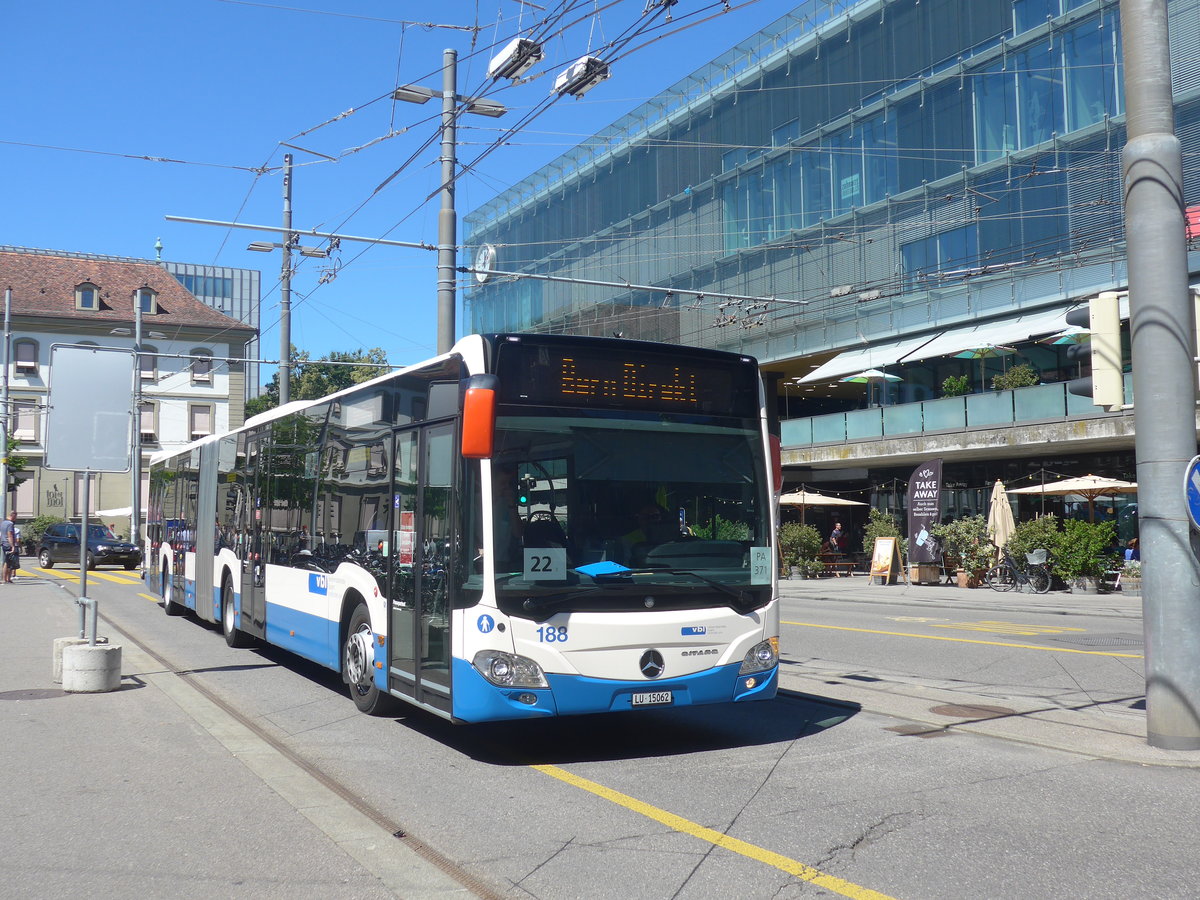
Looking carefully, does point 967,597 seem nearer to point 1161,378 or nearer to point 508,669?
point 1161,378

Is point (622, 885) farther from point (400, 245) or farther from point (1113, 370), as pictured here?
point (400, 245)

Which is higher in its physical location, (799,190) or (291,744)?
(799,190)

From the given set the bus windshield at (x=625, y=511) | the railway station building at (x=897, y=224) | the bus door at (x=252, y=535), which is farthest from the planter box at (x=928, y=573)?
the bus windshield at (x=625, y=511)

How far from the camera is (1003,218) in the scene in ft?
114

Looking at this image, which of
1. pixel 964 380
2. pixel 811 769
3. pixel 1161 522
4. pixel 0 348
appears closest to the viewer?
pixel 811 769

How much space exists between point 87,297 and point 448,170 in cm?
5985

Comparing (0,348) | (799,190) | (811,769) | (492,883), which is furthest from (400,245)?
(0,348)

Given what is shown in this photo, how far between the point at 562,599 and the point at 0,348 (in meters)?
66.8

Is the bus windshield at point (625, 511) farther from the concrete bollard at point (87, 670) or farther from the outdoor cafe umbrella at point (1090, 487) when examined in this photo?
the outdoor cafe umbrella at point (1090, 487)

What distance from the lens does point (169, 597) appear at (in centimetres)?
1991

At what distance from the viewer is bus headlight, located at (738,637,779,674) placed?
8289 mm

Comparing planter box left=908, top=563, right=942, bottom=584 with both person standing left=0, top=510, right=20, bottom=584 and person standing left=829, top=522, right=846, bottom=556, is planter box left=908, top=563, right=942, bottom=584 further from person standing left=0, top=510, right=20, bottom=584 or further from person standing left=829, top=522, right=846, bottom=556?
person standing left=0, top=510, right=20, bottom=584

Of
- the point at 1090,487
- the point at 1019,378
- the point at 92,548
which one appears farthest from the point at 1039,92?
the point at 92,548

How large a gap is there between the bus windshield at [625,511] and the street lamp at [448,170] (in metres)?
7.61
